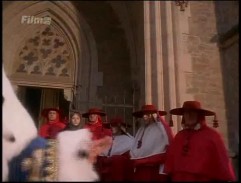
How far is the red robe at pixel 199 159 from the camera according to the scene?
9.39 ft

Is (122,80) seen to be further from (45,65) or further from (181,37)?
(181,37)

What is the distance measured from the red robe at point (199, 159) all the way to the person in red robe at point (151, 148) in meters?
Result: 0.57

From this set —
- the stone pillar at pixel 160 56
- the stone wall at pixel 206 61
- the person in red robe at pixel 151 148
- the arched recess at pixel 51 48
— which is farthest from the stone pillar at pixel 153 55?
the arched recess at pixel 51 48

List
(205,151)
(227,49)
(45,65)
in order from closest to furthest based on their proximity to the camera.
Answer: (205,151)
(227,49)
(45,65)

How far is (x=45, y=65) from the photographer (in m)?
8.87

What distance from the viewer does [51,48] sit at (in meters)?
9.08

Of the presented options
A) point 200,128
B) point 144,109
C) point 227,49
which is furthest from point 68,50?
point 200,128

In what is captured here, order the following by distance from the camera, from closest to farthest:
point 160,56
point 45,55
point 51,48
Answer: point 160,56 → point 45,55 → point 51,48

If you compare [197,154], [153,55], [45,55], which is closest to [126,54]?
[45,55]

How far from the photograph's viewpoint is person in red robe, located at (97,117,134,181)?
4.38m

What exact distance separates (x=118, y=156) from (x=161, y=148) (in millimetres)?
992

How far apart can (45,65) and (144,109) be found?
17.6 ft

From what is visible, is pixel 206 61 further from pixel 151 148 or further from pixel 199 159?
pixel 199 159

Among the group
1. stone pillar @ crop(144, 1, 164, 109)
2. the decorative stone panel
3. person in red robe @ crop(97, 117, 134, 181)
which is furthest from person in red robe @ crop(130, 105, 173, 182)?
the decorative stone panel
